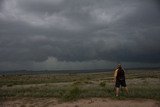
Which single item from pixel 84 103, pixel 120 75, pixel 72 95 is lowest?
pixel 84 103

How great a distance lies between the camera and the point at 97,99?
736 inches

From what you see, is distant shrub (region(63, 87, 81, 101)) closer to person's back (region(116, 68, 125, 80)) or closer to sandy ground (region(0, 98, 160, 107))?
sandy ground (region(0, 98, 160, 107))

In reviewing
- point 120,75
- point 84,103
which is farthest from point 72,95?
point 120,75

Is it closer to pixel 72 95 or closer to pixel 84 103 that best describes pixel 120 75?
pixel 72 95

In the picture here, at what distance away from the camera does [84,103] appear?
1775 cm

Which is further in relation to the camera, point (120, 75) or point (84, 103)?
point (120, 75)

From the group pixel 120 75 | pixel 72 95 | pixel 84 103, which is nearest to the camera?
pixel 84 103

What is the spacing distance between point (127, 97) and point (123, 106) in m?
2.62

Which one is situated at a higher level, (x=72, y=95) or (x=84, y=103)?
(x=72, y=95)

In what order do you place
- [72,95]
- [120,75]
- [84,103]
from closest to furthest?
[84,103], [72,95], [120,75]

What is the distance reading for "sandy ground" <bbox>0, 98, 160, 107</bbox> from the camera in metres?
16.7

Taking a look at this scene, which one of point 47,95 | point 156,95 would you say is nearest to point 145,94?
point 156,95

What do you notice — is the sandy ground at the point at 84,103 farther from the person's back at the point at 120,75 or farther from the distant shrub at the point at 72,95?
the person's back at the point at 120,75

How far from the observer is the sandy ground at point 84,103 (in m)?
16.7
